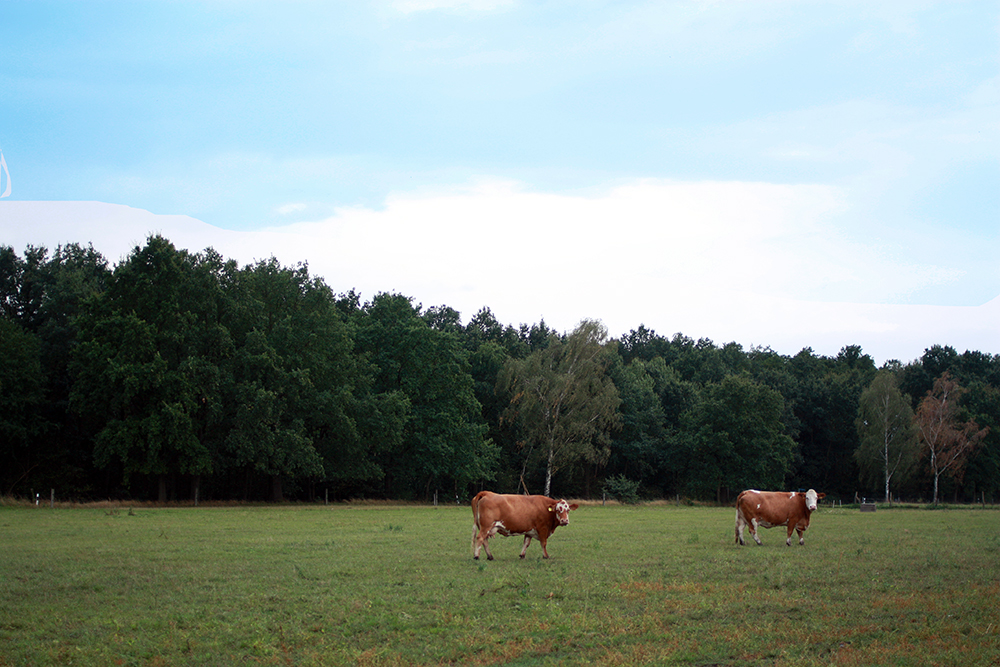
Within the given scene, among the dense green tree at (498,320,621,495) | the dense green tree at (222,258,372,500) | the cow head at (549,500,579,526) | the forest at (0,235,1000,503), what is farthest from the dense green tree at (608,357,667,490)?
the cow head at (549,500,579,526)

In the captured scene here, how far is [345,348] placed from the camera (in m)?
62.1

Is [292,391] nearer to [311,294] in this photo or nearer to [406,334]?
[311,294]

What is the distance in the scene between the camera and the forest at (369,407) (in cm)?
5353

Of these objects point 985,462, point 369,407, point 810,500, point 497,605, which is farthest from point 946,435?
point 497,605

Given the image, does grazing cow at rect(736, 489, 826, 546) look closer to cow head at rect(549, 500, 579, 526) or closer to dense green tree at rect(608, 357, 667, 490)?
cow head at rect(549, 500, 579, 526)

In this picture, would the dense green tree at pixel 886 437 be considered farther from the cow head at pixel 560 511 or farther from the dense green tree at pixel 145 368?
the cow head at pixel 560 511

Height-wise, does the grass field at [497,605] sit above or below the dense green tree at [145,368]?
below

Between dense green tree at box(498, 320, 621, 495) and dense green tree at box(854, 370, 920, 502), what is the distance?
3021 centimetres

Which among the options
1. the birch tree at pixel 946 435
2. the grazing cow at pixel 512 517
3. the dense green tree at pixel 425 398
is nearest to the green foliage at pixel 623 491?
the dense green tree at pixel 425 398

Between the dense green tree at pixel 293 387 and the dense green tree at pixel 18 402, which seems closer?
the dense green tree at pixel 18 402

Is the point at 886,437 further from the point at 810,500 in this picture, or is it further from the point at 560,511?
the point at 560,511

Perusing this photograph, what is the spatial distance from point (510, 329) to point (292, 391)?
41.2 meters

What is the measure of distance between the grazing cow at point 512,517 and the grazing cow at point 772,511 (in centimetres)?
Result: 697

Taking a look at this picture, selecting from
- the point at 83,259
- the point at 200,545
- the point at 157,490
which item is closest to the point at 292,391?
the point at 157,490
